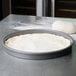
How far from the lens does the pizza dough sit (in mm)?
831

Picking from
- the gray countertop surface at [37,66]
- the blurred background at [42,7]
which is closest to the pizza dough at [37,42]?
the gray countertop surface at [37,66]

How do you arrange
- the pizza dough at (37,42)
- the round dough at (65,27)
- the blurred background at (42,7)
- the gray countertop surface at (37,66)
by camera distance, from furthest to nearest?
the blurred background at (42,7) < the round dough at (65,27) < the pizza dough at (37,42) < the gray countertop surface at (37,66)

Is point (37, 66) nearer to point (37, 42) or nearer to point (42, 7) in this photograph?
point (37, 42)

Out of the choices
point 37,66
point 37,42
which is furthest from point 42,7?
point 37,66

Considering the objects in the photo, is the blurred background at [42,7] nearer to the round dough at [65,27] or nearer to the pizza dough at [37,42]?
the round dough at [65,27]

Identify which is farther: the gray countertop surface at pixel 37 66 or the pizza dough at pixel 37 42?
the pizza dough at pixel 37 42

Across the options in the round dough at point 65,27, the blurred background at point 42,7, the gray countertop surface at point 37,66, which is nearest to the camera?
the gray countertop surface at point 37,66

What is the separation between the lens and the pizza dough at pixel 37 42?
831mm

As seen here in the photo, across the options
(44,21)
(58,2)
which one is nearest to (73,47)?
(44,21)

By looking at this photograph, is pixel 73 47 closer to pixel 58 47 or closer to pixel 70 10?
pixel 58 47

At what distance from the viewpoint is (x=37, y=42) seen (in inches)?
35.9

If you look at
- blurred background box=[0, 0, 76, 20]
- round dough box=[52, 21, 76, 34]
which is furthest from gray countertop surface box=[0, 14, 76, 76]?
blurred background box=[0, 0, 76, 20]

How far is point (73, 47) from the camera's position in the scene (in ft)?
3.00

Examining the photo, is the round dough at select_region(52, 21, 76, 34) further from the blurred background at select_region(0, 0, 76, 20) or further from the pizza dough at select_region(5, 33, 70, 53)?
the blurred background at select_region(0, 0, 76, 20)
